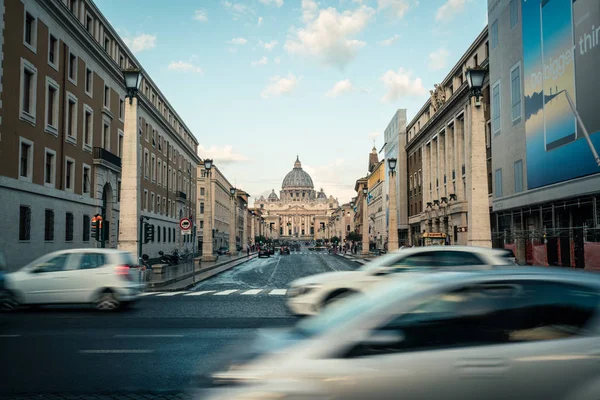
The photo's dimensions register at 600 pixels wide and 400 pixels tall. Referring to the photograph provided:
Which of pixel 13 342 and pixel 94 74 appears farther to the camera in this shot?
pixel 94 74

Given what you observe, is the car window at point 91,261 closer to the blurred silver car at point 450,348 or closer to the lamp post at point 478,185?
the blurred silver car at point 450,348

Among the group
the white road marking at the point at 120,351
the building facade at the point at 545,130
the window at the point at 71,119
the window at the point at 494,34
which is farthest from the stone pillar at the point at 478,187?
the window at the point at 71,119

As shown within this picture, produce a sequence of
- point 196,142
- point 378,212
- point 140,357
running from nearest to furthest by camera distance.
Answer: point 140,357 → point 196,142 → point 378,212

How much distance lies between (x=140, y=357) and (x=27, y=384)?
1847mm

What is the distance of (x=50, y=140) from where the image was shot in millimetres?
30016

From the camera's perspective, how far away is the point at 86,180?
35281 millimetres

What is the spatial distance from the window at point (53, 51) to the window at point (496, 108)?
92.5ft

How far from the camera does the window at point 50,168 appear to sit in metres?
29.9

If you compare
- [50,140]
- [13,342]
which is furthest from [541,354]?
[50,140]

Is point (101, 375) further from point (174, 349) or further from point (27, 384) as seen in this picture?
point (174, 349)

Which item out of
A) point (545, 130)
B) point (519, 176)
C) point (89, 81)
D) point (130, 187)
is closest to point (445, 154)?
point (519, 176)

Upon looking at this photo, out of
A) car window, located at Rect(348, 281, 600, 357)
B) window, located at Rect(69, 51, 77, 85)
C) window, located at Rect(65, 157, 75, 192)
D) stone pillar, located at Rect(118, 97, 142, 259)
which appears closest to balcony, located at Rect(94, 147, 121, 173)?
window, located at Rect(65, 157, 75, 192)

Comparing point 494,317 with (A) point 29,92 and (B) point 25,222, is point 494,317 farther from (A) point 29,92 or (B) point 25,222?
(A) point 29,92

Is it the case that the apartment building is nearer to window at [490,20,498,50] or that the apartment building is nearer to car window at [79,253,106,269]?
car window at [79,253,106,269]
